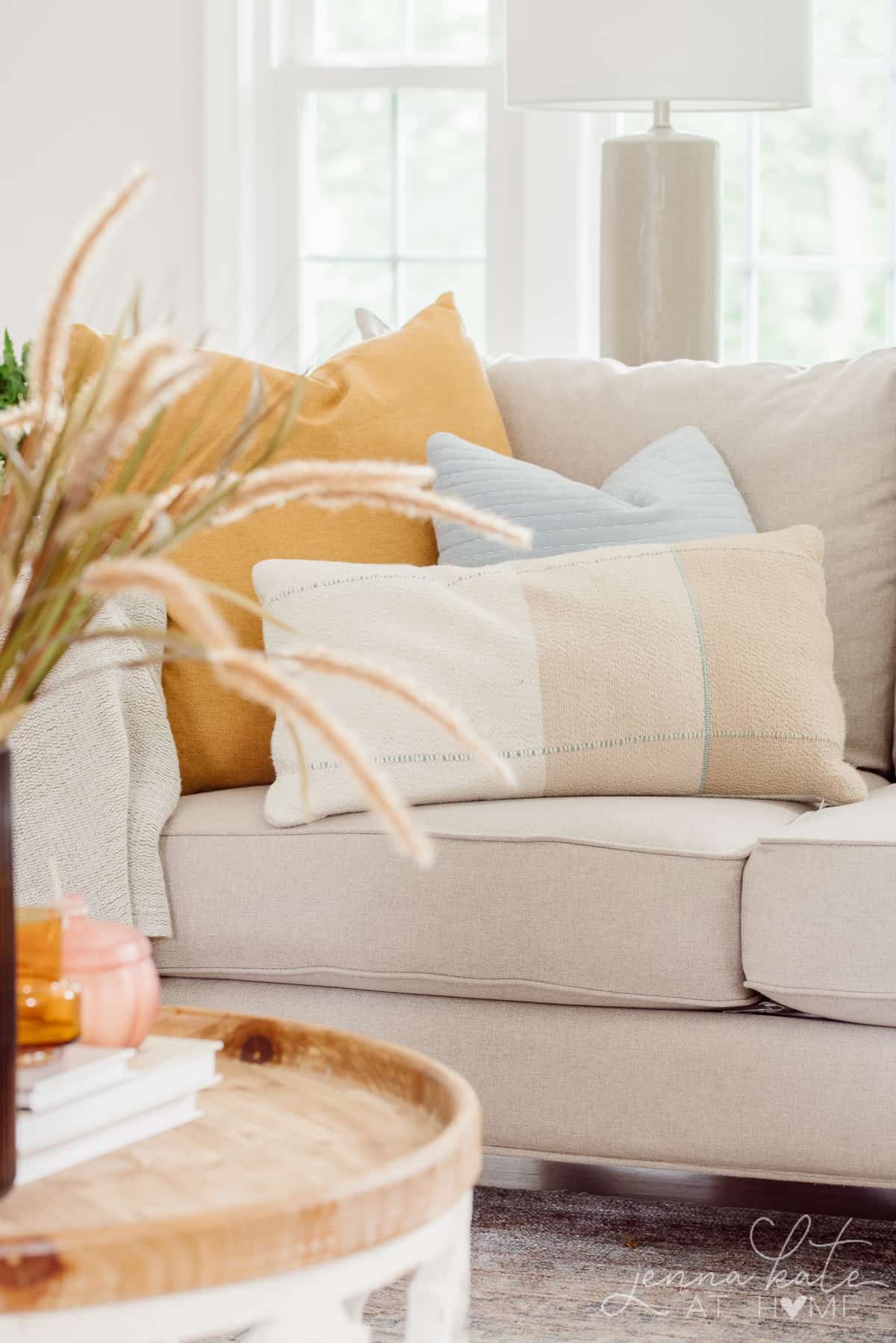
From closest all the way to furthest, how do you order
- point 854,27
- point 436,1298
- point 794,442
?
point 436,1298, point 794,442, point 854,27

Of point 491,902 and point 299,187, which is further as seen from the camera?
point 299,187

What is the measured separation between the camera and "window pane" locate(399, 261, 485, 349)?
4031 millimetres

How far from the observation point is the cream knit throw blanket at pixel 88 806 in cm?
187

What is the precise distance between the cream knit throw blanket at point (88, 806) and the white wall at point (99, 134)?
2.22 m

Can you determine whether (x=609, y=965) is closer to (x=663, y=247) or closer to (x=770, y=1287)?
(x=770, y=1287)

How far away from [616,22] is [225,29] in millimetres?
1255

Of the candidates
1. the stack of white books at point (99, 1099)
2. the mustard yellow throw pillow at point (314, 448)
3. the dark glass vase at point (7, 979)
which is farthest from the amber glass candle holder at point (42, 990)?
the mustard yellow throw pillow at point (314, 448)

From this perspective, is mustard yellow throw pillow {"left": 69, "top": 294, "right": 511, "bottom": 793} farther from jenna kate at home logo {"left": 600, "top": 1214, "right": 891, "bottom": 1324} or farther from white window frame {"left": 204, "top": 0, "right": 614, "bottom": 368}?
white window frame {"left": 204, "top": 0, "right": 614, "bottom": 368}

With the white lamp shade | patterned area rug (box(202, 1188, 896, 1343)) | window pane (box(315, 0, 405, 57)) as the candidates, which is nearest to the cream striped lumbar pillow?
patterned area rug (box(202, 1188, 896, 1343))

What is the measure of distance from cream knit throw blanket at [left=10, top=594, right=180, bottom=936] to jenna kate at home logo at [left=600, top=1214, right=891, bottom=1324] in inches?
25.4

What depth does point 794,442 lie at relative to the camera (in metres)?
2.32

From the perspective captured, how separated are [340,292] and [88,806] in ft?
8.10

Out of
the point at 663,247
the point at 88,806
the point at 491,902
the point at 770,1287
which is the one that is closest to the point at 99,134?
the point at 663,247

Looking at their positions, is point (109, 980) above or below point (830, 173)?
below
